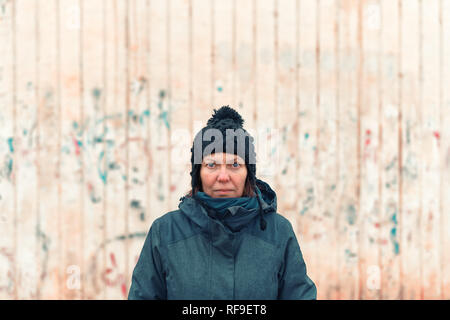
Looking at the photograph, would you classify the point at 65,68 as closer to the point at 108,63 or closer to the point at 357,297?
the point at 108,63

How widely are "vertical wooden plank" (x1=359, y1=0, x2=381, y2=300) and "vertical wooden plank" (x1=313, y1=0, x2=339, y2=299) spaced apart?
0.18 metres

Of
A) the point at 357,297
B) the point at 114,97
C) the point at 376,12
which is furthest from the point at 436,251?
the point at 114,97

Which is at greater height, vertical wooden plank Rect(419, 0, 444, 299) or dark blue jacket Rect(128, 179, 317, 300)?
vertical wooden plank Rect(419, 0, 444, 299)

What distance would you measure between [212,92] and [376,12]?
1.14 m

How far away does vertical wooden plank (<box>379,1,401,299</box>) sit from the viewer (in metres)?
3.02

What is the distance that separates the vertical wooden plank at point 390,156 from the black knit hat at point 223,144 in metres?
1.65

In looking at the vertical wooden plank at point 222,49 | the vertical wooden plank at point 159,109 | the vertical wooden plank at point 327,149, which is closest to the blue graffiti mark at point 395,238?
the vertical wooden plank at point 327,149

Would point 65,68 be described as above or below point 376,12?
below

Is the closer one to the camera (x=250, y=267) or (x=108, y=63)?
(x=250, y=267)

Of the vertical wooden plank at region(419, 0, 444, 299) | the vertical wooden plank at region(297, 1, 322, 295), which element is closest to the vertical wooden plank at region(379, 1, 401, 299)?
the vertical wooden plank at region(419, 0, 444, 299)

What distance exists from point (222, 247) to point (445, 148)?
6.94 feet

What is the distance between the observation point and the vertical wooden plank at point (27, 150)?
296cm

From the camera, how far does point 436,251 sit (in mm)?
3035

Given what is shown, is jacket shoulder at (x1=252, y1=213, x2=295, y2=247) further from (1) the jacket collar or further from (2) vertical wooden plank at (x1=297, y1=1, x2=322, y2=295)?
(2) vertical wooden plank at (x1=297, y1=1, x2=322, y2=295)
